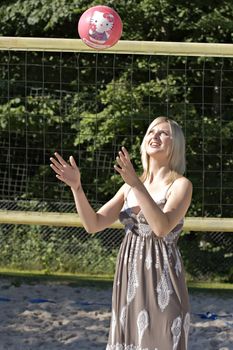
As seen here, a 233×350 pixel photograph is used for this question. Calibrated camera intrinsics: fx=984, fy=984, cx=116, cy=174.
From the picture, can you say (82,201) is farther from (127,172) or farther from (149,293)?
(149,293)

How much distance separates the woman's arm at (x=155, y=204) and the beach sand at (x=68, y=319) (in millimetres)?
2568

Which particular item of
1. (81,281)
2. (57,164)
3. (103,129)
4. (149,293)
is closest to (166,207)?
(149,293)

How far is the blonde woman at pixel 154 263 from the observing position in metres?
3.97

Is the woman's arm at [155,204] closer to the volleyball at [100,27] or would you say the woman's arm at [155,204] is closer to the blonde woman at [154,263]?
the blonde woman at [154,263]

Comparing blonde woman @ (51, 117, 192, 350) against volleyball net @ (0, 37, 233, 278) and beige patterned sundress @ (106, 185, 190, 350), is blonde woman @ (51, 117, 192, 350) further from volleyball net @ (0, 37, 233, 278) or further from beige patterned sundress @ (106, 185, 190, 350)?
volleyball net @ (0, 37, 233, 278)

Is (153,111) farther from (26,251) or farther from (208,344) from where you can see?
(208,344)

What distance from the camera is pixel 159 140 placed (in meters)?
4.04

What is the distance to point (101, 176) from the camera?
10.8 meters

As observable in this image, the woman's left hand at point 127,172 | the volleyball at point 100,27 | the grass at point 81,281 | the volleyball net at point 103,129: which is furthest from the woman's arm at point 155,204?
the volleyball net at point 103,129

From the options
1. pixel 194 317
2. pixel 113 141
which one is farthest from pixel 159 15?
pixel 194 317

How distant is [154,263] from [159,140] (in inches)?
19.8

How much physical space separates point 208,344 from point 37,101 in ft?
17.4

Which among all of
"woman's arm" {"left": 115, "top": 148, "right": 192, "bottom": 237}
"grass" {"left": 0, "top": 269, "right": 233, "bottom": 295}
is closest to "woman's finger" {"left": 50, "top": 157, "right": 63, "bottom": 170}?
"woman's arm" {"left": 115, "top": 148, "right": 192, "bottom": 237}

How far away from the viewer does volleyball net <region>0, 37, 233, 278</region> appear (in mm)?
10328
